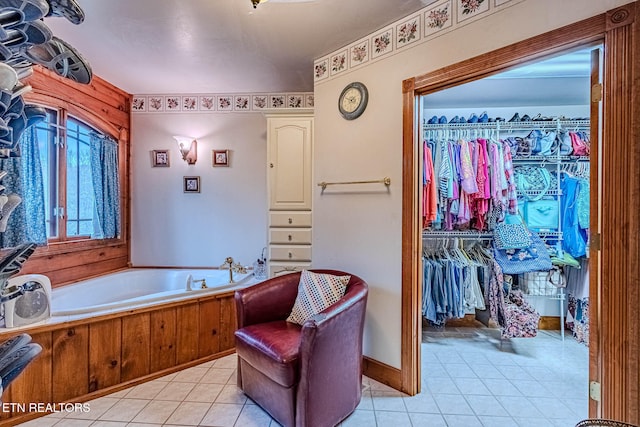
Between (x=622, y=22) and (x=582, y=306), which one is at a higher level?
(x=622, y=22)

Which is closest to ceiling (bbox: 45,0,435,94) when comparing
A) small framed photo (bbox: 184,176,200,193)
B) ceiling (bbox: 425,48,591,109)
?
small framed photo (bbox: 184,176,200,193)

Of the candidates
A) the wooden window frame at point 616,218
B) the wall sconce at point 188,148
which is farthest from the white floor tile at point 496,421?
the wall sconce at point 188,148

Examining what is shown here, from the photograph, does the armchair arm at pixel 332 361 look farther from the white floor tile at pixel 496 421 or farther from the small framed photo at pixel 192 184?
the small framed photo at pixel 192 184

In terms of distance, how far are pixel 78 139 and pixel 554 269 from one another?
4.54 metres

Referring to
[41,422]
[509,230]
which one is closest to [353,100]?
[509,230]

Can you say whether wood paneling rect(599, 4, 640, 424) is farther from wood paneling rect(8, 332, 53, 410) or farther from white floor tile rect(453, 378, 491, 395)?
wood paneling rect(8, 332, 53, 410)

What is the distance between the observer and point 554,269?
2.75 m

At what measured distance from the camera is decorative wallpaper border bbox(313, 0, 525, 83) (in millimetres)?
1675

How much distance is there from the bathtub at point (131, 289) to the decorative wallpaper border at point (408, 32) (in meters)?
2.04

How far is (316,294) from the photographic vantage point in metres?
2.00

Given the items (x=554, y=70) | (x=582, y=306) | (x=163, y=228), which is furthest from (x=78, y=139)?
(x=582, y=306)

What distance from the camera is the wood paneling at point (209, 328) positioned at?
95.0 inches

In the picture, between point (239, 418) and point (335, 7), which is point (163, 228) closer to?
point (239, 418)

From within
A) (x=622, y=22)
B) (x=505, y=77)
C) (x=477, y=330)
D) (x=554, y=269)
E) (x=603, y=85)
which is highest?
(x=505, y=77)
